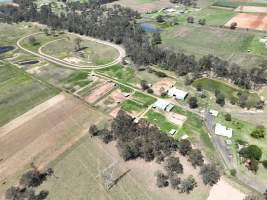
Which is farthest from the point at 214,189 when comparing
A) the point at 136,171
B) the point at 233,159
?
the point at 136,171

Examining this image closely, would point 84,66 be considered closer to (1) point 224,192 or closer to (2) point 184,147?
(2) point 184,147

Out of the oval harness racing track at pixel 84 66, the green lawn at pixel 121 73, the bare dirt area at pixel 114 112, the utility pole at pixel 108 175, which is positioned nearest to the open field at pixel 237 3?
the oval harness racing track at pixel 84 66

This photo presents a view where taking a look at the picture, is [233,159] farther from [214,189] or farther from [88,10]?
[88,10]

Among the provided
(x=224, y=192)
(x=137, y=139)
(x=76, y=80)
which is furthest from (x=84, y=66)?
(x=224, y=192)

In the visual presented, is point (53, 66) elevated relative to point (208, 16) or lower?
lower

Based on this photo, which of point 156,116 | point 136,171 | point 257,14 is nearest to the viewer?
point 136,171

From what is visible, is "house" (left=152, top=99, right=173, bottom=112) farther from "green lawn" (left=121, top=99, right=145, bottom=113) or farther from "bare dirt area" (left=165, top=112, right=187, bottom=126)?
"green lawn" (left=121, top=99, right=145, bottom=113)
